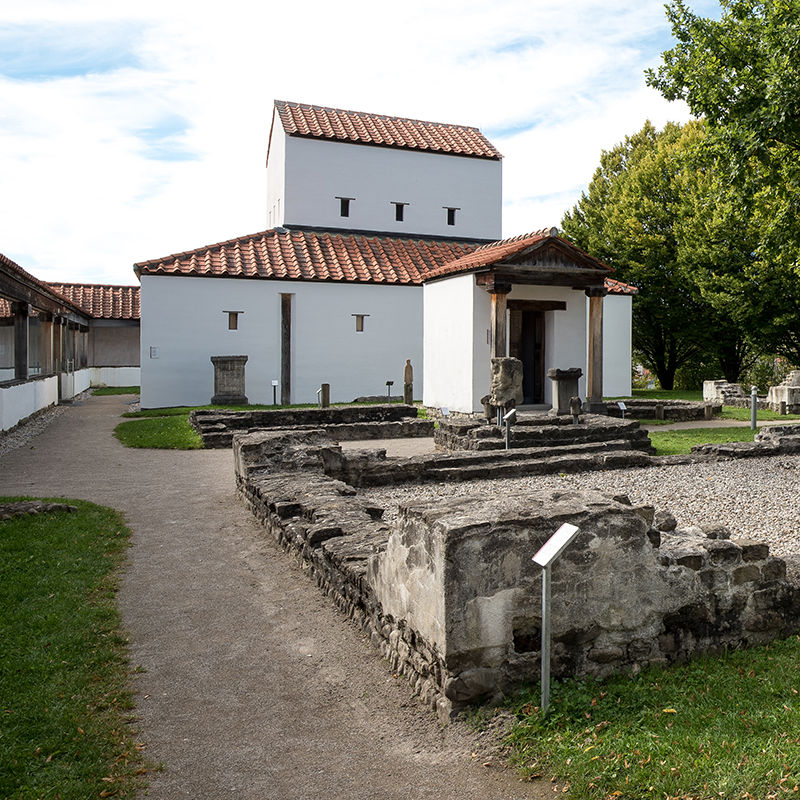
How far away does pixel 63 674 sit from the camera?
443cm

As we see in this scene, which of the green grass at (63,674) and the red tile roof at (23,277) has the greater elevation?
the red tile roof at (23,277)

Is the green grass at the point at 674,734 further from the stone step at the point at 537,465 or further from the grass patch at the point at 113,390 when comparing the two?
the grass patch at the point at 113,390

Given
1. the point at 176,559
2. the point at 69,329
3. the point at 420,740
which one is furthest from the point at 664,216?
the point at 420,740

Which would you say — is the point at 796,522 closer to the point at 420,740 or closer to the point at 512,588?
the point at 512,588

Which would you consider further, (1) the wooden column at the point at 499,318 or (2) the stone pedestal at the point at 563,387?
(1) the wooden column at the point at 499,318

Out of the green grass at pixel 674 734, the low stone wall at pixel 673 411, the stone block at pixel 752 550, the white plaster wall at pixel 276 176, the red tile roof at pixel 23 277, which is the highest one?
the white plaster wall at pixel 276 176

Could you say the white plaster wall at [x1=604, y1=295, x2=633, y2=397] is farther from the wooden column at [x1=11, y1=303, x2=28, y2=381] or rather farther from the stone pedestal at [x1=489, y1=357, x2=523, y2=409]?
the wooden column at [x1=11, y1=303, x2=28, y2=381]

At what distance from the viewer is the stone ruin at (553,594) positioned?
3.95 meters

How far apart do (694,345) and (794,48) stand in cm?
2586

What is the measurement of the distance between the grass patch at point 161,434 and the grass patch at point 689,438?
958 cm

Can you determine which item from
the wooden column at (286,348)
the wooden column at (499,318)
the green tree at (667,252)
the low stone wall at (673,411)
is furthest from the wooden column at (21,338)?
A: the green tree at (667,252)

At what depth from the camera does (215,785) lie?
3.45m

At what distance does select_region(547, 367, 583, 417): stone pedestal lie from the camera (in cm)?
1792

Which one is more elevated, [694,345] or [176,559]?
[694,345]
